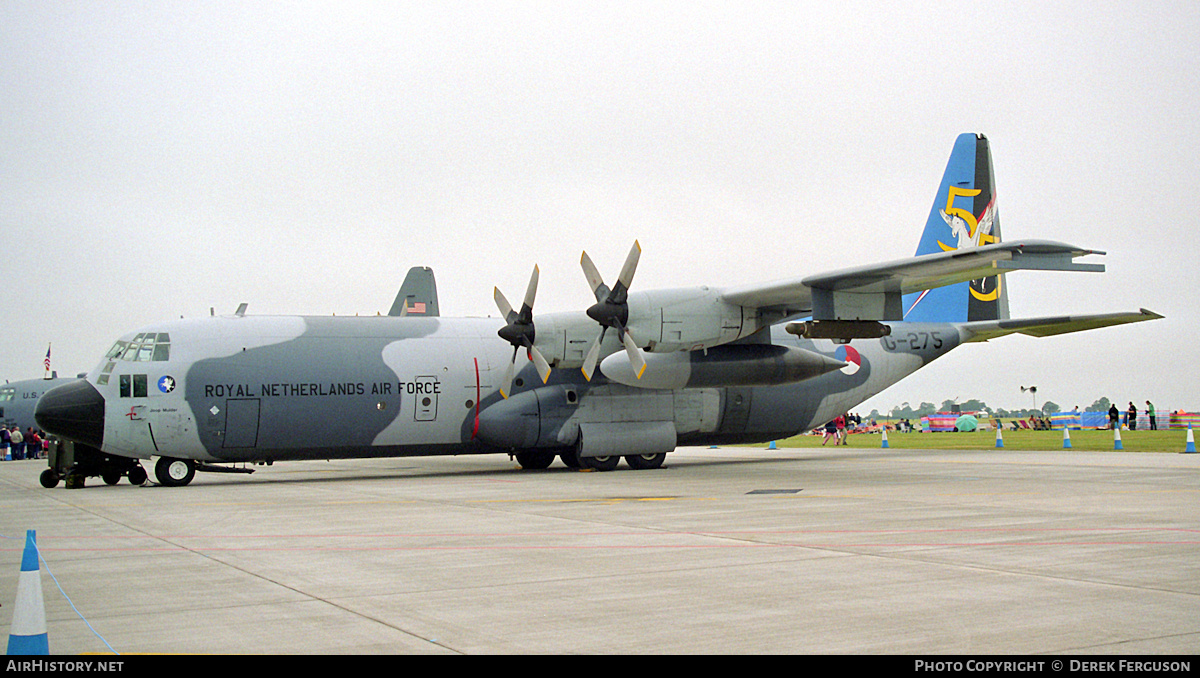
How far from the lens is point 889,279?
1894 centimetres

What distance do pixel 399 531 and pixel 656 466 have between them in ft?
42.8

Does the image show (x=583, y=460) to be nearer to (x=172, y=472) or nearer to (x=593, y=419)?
(x=593, y=419)

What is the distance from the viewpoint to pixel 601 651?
17.9 feet

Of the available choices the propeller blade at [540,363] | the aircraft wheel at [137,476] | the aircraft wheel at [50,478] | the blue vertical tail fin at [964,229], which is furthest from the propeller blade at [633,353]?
the aircraft wheel at [50,478]

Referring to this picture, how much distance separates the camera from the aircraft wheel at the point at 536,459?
79.4ft

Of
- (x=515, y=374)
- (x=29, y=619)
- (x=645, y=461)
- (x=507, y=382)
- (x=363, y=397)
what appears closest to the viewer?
(x=29, y=619)

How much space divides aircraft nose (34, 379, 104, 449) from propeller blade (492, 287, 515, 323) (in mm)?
8169

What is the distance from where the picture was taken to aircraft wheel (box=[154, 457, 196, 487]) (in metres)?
20.4

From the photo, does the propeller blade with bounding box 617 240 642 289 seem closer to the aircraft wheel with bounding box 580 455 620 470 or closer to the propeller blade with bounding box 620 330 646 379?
the propeller blade with bounding box 620 330 646 379

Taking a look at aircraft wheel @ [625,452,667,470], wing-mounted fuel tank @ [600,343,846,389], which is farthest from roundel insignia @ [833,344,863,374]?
aircraft wheel @ [625,452,667,470]

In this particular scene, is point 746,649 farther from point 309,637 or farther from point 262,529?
point 262,529

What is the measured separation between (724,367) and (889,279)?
13.3ft

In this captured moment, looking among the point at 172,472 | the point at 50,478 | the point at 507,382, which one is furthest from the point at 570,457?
the point at 50,478

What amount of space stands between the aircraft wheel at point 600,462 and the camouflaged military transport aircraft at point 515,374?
39 millimetres
